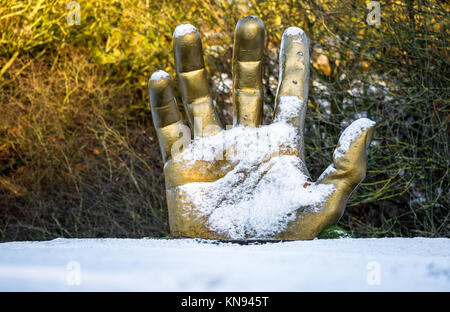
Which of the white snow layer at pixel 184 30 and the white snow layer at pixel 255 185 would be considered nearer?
the white snow layer at pixel 255 185

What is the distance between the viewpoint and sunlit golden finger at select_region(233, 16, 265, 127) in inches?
70.1

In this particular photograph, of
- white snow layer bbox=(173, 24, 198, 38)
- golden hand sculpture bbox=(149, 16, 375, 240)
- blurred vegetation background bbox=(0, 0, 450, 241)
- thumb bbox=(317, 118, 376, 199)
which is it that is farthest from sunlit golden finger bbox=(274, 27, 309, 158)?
blurred vegetation background bbox=(0, 0, 450, 241)

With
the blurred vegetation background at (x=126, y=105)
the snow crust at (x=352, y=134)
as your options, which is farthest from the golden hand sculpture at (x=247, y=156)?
the blurred vegetation background at (x=126, y=105)

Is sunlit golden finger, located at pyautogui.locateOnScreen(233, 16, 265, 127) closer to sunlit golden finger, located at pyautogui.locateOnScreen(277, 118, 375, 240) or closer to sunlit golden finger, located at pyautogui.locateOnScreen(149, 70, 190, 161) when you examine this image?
sunlit golden finger, located at pyautogui.locateOnScreen(149, 70, 190, 161)

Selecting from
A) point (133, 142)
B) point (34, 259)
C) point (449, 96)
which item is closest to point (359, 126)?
point (34, 259)

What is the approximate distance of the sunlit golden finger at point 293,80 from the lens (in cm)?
184

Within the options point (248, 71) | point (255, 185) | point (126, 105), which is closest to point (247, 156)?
point (255, 185)

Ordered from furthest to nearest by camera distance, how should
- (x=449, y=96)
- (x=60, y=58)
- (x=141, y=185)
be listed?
(x=60, y=58), (x=141, y=185), (x=449, y=96)

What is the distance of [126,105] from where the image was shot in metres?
6.44

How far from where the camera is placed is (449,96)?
4.02 meters

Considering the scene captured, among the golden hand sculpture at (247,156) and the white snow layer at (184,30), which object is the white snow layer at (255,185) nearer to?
the golden hand sculpture at (247,156)

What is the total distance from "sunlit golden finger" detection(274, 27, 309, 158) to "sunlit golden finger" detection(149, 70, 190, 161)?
13.9 inches

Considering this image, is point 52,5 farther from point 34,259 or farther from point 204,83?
point 34,259

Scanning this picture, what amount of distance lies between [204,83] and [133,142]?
13.8ft
